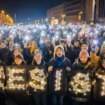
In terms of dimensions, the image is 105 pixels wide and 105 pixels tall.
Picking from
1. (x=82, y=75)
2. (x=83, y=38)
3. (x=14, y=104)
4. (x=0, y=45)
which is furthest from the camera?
(x=83, y=38)

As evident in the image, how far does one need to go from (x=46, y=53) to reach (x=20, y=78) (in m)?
3.47

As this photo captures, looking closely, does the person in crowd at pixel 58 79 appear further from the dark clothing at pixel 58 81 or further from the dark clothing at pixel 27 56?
the dark clothing at pixel 27 56

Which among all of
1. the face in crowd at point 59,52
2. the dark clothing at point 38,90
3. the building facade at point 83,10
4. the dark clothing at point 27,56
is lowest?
the dark clothing at point 38,90

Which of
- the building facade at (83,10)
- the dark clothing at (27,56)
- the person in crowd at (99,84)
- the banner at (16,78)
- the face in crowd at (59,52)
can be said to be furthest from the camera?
the building facade at (83,10)

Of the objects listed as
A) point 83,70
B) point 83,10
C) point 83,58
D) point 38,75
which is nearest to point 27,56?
point 38,75

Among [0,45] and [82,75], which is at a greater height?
[0,45]

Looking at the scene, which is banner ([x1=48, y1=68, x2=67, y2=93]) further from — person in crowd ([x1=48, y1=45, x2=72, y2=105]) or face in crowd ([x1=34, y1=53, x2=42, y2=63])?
face in crowd ([x1=34, y1=53, x2=42, y2=63])

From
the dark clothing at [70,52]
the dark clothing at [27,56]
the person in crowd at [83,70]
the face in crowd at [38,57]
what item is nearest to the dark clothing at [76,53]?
the dark clothing at [70,52]

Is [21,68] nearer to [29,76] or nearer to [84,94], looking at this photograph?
[29,76]

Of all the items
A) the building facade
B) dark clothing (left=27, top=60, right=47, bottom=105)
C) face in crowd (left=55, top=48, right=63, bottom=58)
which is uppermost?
the building facade

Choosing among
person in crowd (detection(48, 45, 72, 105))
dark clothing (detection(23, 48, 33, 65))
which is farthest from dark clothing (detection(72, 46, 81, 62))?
person in crowd (detection(48, 45, 72, 105))

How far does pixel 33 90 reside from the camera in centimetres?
805

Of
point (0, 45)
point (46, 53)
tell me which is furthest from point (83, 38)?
point (0, 45)

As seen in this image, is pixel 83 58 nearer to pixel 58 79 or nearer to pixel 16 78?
pixel 58 79
